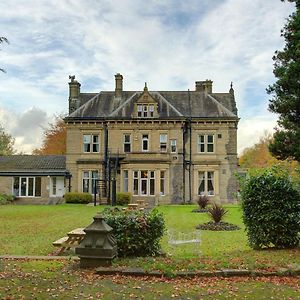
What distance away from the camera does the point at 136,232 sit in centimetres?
1056

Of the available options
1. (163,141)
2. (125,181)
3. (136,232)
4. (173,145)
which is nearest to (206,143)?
(173,145)

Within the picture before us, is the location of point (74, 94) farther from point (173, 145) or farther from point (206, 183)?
point (206, 183)

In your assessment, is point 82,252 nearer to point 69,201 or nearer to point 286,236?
point 286,236

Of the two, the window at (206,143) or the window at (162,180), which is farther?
the window at (206,143)

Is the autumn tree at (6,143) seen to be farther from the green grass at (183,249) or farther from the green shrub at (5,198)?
the green grass at (183,249)

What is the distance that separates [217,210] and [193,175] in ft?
60.8

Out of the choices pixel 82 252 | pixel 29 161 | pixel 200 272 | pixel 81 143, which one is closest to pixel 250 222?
pixel 200 272

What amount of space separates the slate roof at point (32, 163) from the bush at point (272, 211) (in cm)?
3116

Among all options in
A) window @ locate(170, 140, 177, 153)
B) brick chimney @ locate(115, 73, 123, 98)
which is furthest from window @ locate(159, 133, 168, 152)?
brick chimney @ locate(115, 73, 123, 98)

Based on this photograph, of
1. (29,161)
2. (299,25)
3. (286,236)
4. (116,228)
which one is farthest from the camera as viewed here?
(29,161)

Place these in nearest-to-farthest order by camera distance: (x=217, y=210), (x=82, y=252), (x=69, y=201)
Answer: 1. (x=82, y=252)
2. (x=217, y=210)
3. (x=69, y=201)

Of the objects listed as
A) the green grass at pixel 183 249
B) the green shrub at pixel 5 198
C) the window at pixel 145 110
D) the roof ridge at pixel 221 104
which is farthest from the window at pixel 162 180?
the green grass at pixel 183 249

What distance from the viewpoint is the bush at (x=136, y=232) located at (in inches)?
412

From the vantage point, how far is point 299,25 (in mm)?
A: 15242
